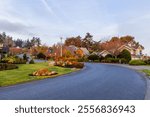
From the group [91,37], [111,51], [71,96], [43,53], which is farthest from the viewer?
[91,37]

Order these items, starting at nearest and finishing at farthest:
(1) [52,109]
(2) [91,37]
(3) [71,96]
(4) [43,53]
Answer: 1. (1) [52,109]
2. (3) [71,96]
3. (4) [43,53]
4. (2) [91,37]

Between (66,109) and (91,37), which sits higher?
(91,37)

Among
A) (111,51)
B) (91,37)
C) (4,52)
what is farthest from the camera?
(91,37)

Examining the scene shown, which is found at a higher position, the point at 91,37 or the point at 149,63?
the point at 91,37

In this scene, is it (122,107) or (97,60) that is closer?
(122,107)

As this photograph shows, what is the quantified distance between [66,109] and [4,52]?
62786 mm

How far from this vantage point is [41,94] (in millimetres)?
16906

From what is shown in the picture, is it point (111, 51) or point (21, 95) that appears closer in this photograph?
point (21, 95)

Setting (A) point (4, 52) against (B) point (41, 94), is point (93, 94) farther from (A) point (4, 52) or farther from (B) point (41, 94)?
(A) point (4, 52)

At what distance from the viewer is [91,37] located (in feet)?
502

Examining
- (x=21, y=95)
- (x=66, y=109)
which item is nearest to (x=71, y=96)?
(x=21, y=95)

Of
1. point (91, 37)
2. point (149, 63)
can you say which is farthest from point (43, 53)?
point (149, 63)

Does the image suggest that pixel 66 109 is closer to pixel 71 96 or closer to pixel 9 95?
pixel 71 96

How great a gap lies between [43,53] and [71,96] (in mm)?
100851
